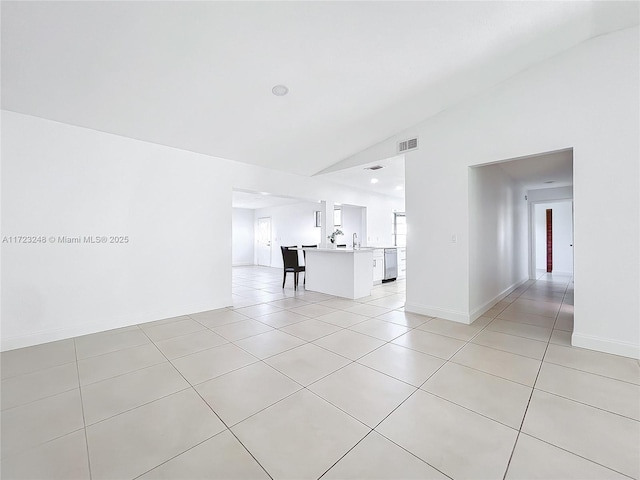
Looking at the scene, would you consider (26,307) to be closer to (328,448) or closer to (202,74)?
(202,74)

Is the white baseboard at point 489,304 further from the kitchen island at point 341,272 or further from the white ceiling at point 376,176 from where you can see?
the white ceiling at point 376,176

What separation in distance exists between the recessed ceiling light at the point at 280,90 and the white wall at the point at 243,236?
867cm

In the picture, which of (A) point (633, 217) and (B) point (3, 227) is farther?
(B) point (3, 227)

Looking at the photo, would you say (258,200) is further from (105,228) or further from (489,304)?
(489,304)

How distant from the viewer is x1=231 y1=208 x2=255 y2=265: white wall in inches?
446

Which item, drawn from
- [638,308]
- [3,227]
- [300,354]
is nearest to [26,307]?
[3,227]

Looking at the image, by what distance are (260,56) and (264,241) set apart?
9182 mm

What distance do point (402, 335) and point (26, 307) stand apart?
4.17m

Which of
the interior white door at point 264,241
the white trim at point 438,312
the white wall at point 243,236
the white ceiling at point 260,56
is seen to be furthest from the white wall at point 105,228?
the white wall at point 243,236

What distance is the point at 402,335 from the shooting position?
3.22 meters

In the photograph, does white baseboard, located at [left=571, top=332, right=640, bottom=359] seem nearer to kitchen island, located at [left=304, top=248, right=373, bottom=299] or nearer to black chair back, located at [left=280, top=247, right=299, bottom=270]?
kitchen island, located at [left=304, top=248, right=373, bottom=299]

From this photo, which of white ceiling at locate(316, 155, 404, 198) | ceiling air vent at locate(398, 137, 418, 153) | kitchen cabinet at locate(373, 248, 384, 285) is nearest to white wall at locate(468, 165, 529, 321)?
ceiling air vent at locate(398, 137, 418, 153)

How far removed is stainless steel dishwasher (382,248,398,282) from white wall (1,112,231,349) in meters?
3.99

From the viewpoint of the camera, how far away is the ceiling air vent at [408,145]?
13.7 feet
